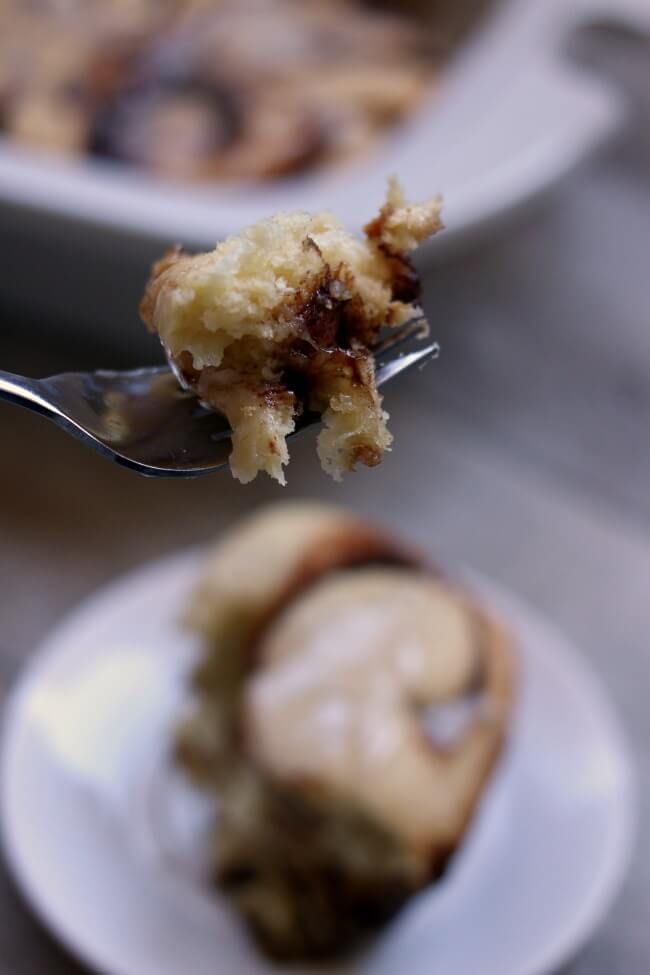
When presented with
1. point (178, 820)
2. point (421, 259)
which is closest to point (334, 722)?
point (178, 820)

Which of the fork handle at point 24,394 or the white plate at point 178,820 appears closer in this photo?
the fork handle at point 24,394

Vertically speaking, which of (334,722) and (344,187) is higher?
(344,187)

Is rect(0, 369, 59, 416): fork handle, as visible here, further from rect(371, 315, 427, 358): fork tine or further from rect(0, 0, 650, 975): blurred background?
rect(0, 0, 650, 975): blurred background

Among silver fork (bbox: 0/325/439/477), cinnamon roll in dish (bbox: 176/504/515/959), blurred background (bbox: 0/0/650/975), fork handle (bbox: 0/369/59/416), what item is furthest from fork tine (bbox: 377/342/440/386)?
blurred background (bbox: 0/0/650/975)

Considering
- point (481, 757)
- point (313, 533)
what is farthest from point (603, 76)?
point (481, 757)

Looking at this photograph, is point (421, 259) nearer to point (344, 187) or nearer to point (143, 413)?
point (344, 187)

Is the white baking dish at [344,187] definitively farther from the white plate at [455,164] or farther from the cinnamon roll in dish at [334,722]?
the cinnamon roll in dish at [334,722]

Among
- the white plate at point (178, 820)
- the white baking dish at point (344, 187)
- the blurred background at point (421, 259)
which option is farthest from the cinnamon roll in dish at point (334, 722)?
the white baking dish at point (344, 187)

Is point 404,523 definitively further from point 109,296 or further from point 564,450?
point 109,296
